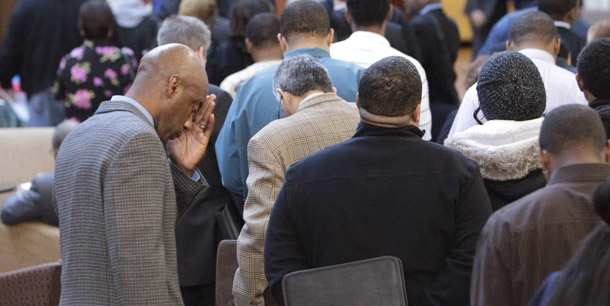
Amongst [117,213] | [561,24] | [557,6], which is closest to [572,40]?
[561,24]

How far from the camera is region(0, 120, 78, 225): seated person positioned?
15.8 ft

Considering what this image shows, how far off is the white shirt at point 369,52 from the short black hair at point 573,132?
1.85 metres

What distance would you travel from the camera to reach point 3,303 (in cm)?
395

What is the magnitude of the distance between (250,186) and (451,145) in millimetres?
739

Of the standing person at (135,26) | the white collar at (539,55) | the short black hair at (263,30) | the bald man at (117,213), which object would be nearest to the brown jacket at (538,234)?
the bald man at (117,213)

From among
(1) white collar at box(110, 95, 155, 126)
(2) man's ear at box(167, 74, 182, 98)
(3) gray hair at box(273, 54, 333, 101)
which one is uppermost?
(2) man's ear at box(167, 74, 182, 98)

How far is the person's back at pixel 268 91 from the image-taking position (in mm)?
4082

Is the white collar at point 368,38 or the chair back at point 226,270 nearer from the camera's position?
the chair back at point 226,270

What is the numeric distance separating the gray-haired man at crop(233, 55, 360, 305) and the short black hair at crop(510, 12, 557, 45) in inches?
50.3

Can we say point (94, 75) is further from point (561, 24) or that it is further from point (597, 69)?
point (597, 69)

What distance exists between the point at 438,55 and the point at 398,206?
3.58 meters

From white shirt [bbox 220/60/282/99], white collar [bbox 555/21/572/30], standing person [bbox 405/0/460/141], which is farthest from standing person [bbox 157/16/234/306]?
white collar [bbox 555/21/572/30]

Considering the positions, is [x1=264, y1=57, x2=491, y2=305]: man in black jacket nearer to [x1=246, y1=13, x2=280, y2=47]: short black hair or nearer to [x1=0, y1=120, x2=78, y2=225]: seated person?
[x1=246, y1=13, x2=280, y2=47]: short black hair

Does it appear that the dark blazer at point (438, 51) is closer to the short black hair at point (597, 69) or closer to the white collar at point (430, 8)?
the white collar at point (430, 8)
